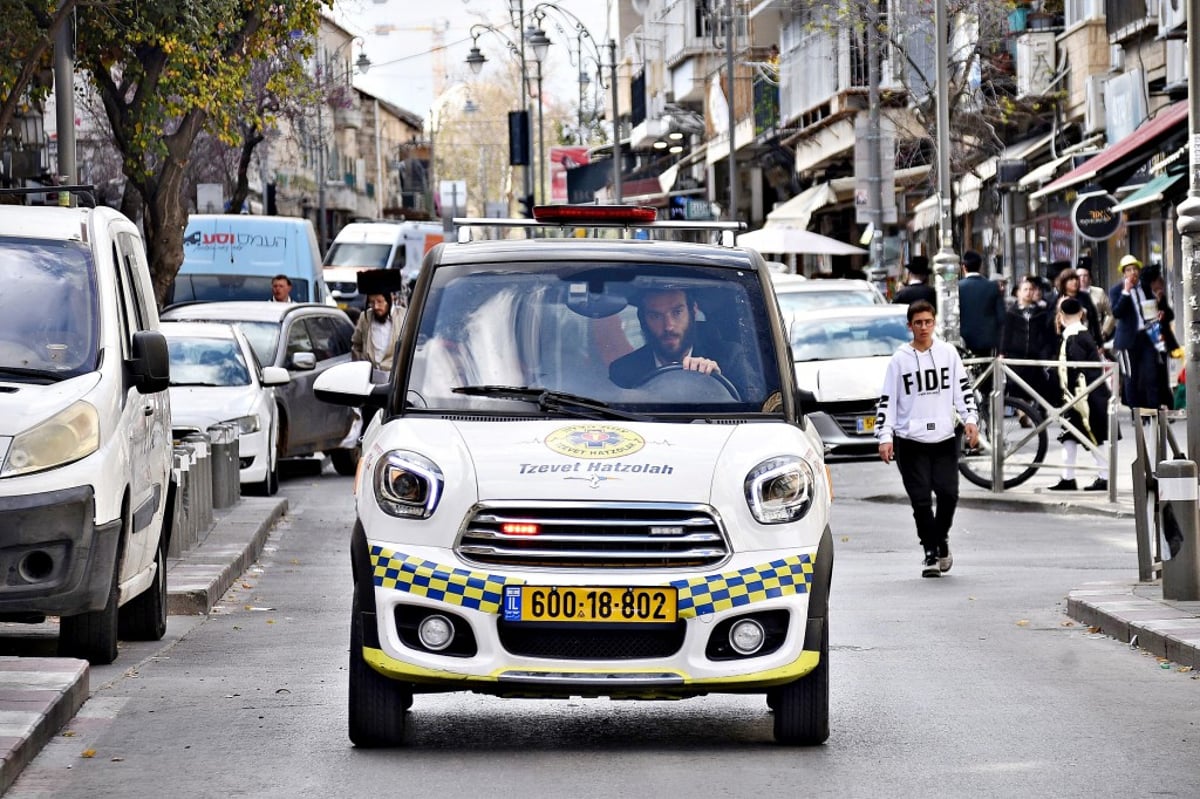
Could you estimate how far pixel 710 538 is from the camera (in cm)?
802

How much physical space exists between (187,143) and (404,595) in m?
18.8

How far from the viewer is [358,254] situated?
5712 cm

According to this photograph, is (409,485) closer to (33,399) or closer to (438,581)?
(438,581)

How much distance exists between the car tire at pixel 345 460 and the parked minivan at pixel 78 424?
44.6 ft

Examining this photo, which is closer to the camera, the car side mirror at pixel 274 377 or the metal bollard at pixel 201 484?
the metal bollard at pixel 201 484

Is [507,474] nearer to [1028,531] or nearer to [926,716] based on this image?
[926,716]

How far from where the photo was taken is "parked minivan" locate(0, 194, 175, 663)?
9641 mm

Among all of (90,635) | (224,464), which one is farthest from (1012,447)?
(90,635)

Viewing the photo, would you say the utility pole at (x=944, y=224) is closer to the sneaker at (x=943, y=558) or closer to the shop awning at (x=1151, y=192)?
the shop awning at (x=1151, y=192)

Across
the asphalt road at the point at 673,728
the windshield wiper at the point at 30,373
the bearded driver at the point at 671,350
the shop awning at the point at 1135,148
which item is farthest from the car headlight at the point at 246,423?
the bearded driver at the point at 671,350

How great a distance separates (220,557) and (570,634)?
25.5 ft

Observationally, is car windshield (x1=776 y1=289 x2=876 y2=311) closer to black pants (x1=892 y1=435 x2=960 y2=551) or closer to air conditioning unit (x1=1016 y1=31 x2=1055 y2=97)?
air conditioning unit (x1=1016 y1=31 x2=1055 y2=97)

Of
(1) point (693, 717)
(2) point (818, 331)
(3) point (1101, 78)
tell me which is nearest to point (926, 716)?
(1) point (693, 717)

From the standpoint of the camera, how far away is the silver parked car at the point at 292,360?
24.0 metres
